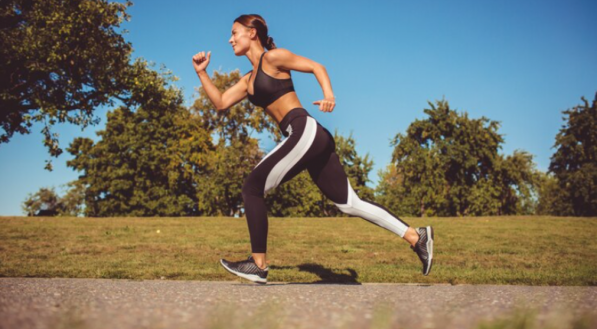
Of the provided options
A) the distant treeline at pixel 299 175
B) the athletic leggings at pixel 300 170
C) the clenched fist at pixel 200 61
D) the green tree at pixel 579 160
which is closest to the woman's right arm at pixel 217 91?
the clenched fist at pixel 200 61

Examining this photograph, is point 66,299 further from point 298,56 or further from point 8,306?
point 298,56

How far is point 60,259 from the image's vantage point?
7820mm

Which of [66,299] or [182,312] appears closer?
[182,312]

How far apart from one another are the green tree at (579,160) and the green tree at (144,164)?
99.7 feet

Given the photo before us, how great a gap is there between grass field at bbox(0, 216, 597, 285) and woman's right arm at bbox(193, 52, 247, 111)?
6.95 ft

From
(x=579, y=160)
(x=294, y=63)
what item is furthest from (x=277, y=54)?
(x=579, y=160)

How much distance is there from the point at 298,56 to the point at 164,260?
15.9 feet

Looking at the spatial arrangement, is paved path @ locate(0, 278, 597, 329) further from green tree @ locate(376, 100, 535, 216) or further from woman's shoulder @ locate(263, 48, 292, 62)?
green tree @ locate(376, 100, 535, 216)

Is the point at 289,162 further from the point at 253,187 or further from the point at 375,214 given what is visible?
the point at 375,214

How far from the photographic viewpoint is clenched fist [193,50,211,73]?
491 cm

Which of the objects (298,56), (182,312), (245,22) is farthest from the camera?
(245,22)

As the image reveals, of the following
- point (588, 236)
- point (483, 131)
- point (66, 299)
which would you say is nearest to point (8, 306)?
point (66, 299)

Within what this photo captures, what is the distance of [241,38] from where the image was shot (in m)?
4.54

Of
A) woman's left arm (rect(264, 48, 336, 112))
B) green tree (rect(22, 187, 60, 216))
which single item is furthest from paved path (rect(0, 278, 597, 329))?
green tree (rect(22, 187, 60, 216))
